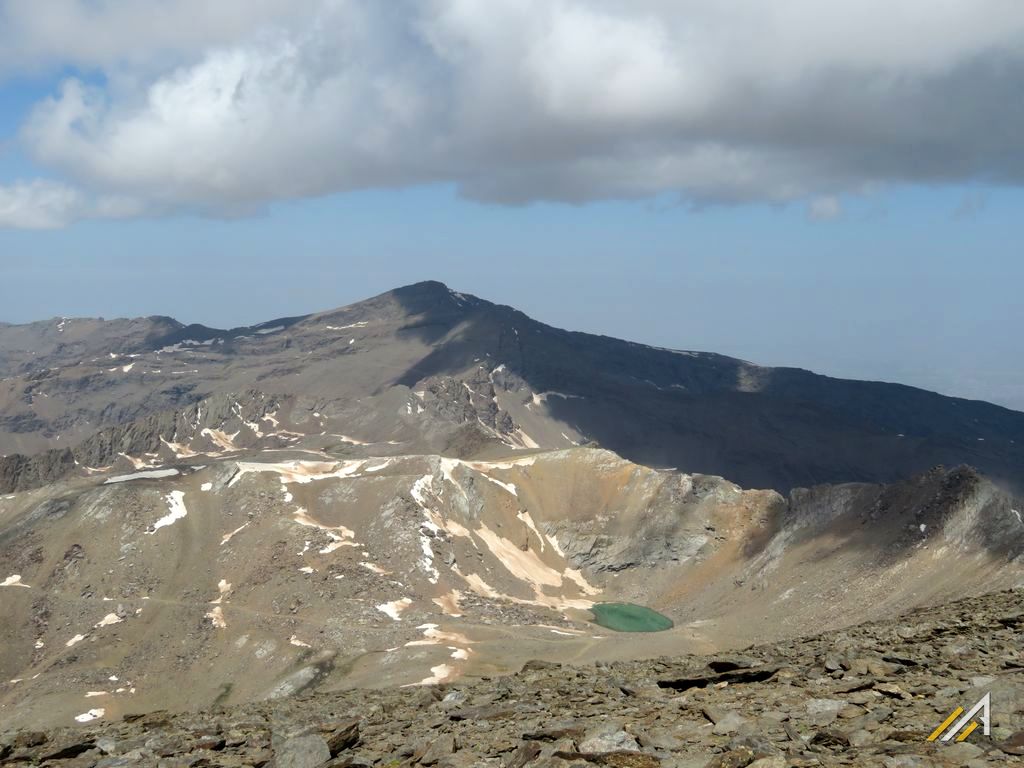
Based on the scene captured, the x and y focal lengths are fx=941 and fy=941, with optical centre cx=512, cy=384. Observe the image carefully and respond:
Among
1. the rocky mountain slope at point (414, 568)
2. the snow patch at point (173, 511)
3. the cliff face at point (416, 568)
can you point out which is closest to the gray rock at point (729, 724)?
the rocky mountain slope at point (414, 568)

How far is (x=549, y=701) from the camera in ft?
118

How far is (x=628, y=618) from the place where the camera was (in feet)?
505

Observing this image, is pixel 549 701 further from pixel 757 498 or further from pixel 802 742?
pixel 757 498

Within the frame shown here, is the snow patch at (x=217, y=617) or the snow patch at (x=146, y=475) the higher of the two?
the snow patch at (x=146, y=475)

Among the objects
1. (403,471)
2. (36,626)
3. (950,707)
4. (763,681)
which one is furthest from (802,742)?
(403,471)

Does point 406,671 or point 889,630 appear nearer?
point 889,630

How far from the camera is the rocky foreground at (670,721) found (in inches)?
907

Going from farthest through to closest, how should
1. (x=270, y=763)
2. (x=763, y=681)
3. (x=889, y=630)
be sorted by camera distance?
(x=889, y=630) < (x=763, y=681) < (x=270, y=763)

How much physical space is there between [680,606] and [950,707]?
13804 cm
